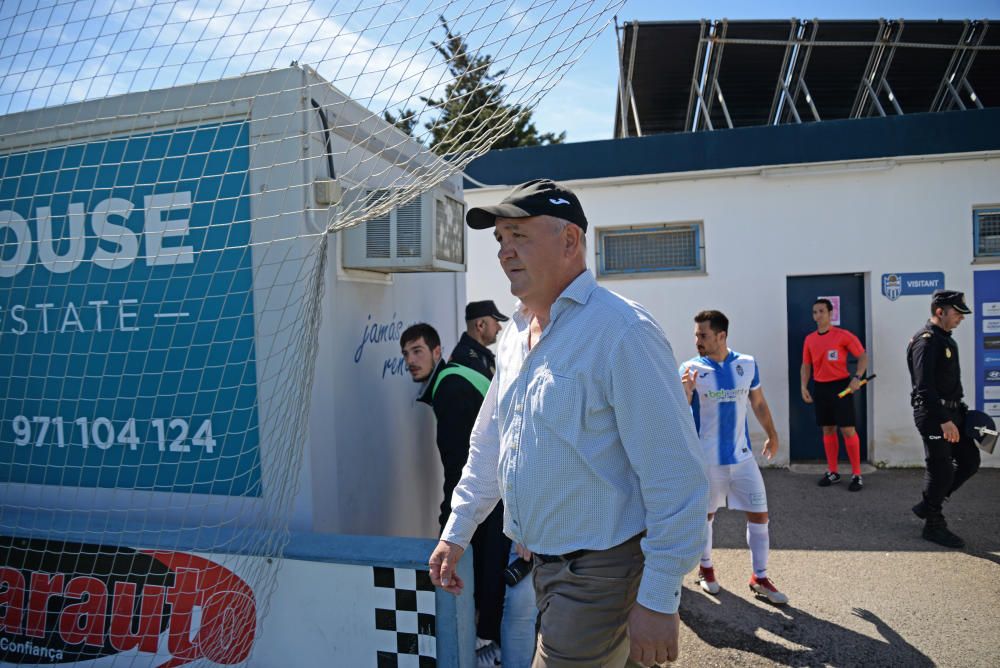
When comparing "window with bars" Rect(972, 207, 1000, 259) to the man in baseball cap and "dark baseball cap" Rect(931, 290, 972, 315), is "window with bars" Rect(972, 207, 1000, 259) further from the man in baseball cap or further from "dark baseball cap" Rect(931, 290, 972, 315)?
the man in baseball cap

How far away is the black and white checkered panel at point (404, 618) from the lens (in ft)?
8.45

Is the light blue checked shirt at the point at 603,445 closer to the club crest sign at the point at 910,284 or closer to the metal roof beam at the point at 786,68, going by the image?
the club crest sign at the point at 910,284

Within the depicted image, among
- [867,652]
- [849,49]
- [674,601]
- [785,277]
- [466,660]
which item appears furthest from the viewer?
[849,49]

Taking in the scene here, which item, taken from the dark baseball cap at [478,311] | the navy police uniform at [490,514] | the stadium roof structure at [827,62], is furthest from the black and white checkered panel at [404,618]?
the stadium roof structure at [827,62]

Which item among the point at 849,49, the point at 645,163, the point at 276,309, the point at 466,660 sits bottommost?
the point at 466,660

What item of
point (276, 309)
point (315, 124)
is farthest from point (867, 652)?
point (315, 124)

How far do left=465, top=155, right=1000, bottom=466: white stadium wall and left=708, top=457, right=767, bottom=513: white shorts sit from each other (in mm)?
3525

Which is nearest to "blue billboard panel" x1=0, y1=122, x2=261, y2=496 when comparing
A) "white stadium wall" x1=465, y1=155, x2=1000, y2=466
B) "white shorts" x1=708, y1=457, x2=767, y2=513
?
"white shorts" x1=708, y1=457, x2=767, y2=513

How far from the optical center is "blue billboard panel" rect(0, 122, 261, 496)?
9.78 ft

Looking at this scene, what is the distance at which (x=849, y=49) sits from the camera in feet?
35.6

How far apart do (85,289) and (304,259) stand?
122 centimetres

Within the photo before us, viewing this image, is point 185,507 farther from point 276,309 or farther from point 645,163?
point 645,163

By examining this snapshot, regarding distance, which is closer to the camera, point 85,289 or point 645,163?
point 85,289

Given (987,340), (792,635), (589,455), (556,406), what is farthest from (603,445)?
(987,340)
